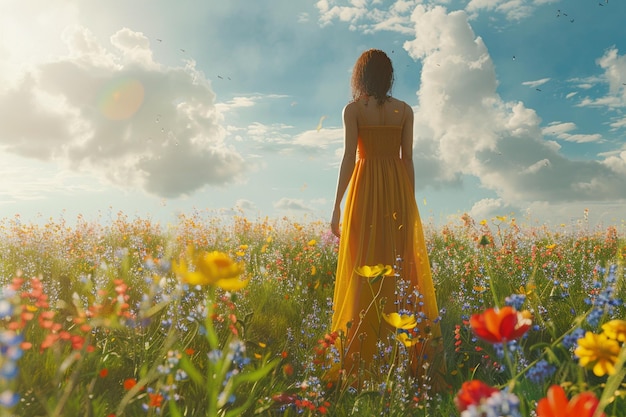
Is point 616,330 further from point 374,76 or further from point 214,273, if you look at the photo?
point 374,76

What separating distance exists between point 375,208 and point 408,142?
1.81 ft

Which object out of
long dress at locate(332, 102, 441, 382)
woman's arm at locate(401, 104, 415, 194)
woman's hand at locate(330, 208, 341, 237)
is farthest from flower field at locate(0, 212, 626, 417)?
woman's arm at locate(401, 104, 415, 194)

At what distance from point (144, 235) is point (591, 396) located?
7.98 metres

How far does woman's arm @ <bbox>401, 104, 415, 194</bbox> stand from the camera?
390 centimetres

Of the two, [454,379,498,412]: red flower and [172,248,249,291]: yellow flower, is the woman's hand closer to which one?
[172,248,249,291]: yellow flower

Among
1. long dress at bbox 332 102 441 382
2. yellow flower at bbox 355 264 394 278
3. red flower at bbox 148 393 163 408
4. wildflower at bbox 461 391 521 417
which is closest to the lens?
wildflower at bbox 461 391 521 417

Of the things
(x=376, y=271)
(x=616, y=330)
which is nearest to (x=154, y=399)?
(x=616, y=330)

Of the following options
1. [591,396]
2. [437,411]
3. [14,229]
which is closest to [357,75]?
[437,411]

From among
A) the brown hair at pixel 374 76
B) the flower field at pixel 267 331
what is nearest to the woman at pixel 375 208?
the brown hair at pixel 374 76

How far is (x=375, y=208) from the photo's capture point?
150 inches

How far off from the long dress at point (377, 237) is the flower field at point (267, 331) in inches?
11.5

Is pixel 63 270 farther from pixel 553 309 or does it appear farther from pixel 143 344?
pixel 553 309

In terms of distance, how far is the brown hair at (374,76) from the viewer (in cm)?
385

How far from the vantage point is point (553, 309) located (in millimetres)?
4480
